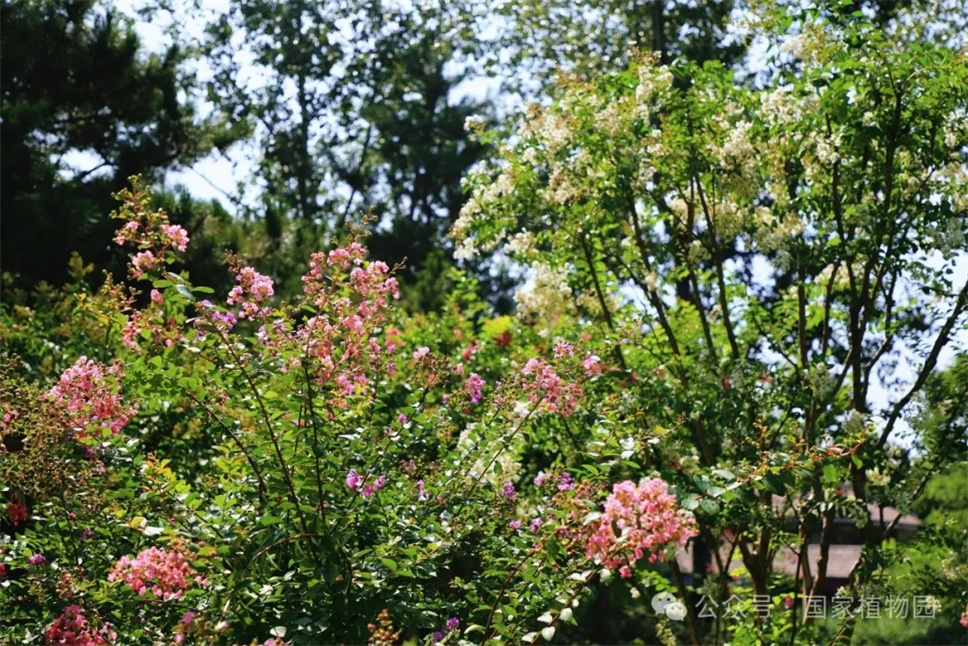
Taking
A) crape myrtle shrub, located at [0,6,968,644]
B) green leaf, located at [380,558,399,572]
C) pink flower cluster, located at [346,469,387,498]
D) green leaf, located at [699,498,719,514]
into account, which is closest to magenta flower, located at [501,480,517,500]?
crape myrtle shrub, located at [0,6,968,644]

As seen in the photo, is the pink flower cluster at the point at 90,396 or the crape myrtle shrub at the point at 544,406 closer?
the crape myrtle shrub at the point at 544,406

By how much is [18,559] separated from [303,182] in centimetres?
1368

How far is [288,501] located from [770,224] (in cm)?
285

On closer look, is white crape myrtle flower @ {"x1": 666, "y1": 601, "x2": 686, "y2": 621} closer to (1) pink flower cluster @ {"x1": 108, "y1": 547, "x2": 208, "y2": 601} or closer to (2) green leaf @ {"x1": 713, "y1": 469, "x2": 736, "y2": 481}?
(2) green leaf @ {"x1": 713, "y1": 469, "x2": 736, "y2": 481}

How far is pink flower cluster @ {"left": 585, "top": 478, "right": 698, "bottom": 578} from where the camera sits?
232 cm

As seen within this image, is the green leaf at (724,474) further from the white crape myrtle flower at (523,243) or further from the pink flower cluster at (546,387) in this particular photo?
the white crape myrtle flower at (523,243)

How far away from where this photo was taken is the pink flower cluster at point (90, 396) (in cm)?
289

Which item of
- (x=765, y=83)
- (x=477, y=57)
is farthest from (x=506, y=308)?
(x=765, y=83)

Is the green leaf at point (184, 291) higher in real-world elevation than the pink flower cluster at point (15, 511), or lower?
higher

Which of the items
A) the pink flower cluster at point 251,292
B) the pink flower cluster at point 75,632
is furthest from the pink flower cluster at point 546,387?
the pink flower cluster at point 75,632

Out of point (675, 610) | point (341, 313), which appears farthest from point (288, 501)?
point (675, 610)

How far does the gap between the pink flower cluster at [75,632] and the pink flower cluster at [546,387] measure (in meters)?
1.15

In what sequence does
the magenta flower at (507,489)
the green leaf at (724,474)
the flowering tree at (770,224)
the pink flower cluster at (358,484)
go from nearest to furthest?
the green leaf at (724,474) < the pink flower cluster at (358,484) < the magenta flower at (507,489) < the flowering tree at (770,224)

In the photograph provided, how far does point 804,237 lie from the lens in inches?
187
